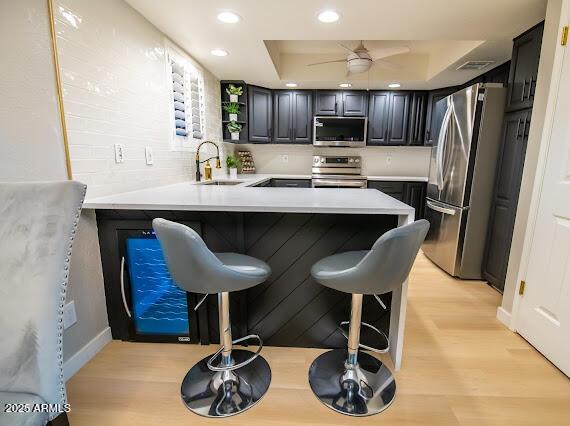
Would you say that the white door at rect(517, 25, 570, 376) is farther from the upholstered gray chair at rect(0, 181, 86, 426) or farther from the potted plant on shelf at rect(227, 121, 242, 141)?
the potted plant on shelf at rect(227, 121, 242, 141)

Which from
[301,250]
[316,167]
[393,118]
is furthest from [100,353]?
[393,118]

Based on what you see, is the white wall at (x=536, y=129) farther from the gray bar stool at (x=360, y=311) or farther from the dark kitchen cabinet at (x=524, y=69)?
the gray bar stool at (x=360, y=311)

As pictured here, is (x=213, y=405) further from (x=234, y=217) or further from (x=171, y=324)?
(x=234, y=217)

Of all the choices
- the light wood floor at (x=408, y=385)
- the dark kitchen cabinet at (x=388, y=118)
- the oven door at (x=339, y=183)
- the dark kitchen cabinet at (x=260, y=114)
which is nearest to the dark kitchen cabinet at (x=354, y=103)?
the dark kitchen cabinet at (x=388, y=118)

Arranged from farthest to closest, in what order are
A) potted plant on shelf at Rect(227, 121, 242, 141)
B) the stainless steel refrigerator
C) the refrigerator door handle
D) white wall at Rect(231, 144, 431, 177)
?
white wall at Rect(231, 144, 431, 177) < potted plant on shelf at Rect(227, 121, 242, 141) < the refrigerator door handle < the stainless steel refrigerator

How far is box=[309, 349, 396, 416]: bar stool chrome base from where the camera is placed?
129 cm

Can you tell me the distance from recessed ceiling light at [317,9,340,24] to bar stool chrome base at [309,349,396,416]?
2266mm

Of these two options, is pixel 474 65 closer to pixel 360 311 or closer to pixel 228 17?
pixel 228 17

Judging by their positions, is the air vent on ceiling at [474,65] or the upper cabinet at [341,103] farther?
the upper cabinet at [341,103]

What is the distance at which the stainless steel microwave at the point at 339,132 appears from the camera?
4.05 metres

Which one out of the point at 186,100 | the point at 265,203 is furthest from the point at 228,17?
the point at 265,203

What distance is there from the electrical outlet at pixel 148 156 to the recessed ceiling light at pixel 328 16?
1.59 metres

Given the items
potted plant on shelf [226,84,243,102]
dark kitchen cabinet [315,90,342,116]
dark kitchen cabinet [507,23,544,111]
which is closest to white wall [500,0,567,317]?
dark kitchen cabinet [507,23,544,111]

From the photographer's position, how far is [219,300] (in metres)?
1.33
